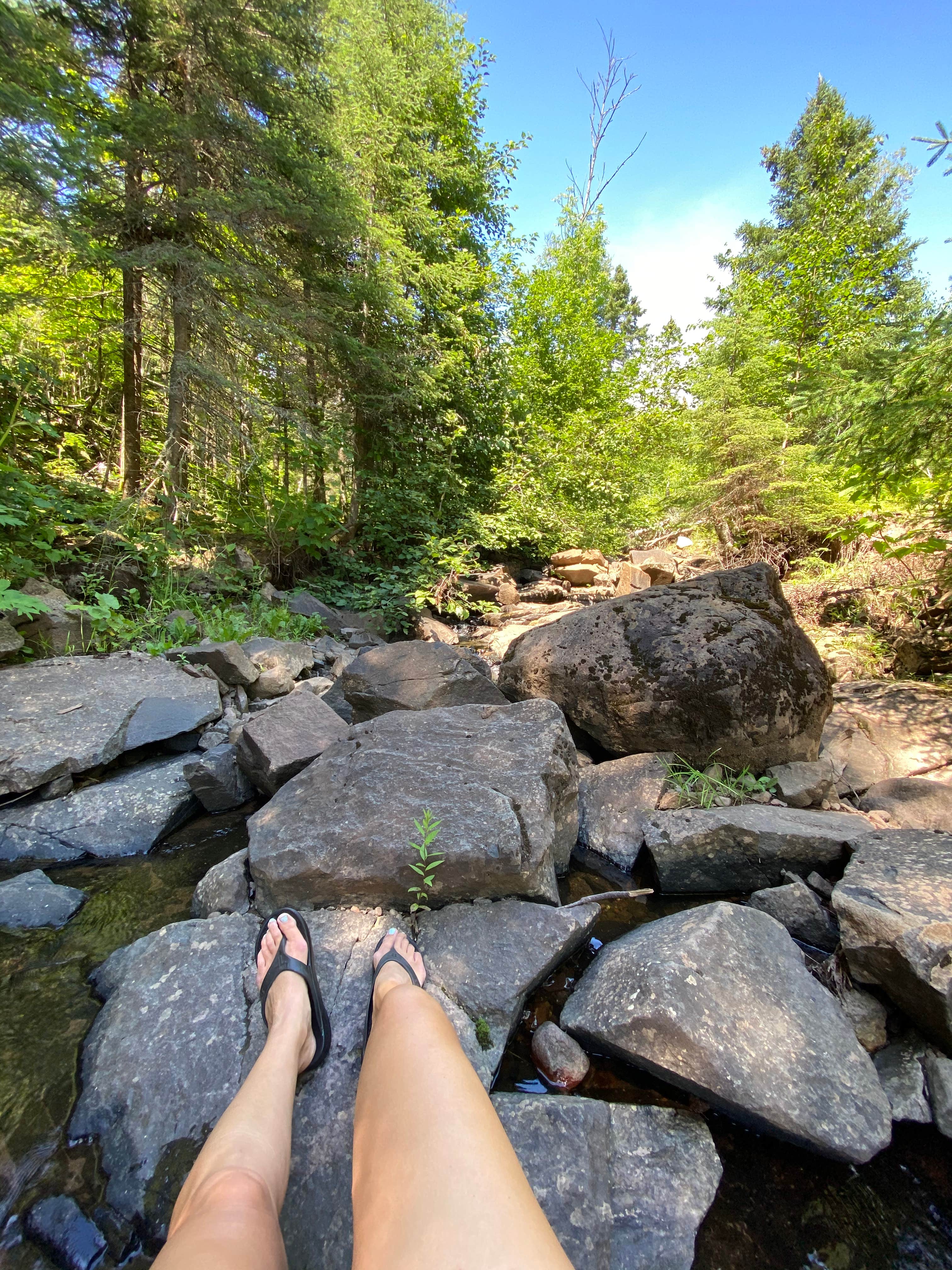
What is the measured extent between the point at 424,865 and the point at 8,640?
11.2 ft

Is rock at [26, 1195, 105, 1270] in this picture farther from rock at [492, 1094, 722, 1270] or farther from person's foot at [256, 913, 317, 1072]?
rock at [492, 1094, 722, 1270]

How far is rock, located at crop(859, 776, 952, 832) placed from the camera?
323 centimetres

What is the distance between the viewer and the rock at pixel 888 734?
12.5 feet

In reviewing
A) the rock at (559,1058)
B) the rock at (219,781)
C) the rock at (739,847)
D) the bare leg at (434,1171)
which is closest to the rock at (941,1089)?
the rock at (739,847)

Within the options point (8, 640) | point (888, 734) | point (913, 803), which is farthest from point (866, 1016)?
point (8, 640)

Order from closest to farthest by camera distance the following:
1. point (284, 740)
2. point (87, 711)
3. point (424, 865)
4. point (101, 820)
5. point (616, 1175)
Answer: point (616, 1175) < point (424, 865) < point (101, 820) < point (284, 740) < point (87, 711)

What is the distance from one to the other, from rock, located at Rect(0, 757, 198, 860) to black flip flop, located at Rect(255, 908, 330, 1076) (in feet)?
4.15

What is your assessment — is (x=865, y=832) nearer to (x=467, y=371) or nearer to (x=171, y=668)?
(x=171, y=668)

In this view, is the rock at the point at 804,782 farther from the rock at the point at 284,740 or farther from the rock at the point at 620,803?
the rock at the point at 284,740

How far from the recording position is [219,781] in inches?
130

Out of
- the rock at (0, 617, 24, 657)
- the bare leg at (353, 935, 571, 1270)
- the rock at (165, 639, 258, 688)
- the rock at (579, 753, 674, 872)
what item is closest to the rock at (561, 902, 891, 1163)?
the bare leg at (353, 935, 571, 1270)

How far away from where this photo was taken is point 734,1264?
1.41 metres

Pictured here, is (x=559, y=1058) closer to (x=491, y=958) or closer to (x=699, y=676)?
(x=491, y=958)

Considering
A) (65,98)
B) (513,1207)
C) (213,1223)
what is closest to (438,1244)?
(513,1207)
